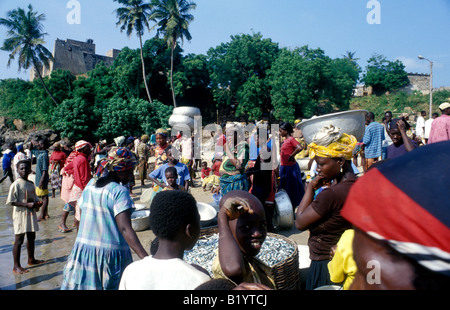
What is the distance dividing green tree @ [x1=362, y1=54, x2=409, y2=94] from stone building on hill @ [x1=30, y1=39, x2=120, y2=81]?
33.5m

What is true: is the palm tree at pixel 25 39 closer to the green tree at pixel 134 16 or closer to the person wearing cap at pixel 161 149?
the green tree at pixel 134 16

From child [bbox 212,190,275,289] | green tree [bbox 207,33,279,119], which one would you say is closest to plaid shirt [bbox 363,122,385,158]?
child [bbox 212,190,275,289]

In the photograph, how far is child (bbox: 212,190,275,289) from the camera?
1524 millimetres

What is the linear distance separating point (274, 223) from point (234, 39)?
94.3 ft

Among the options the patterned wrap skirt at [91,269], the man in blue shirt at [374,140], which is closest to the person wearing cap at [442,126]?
the man in blue shirt at [374,140]

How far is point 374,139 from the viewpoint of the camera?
→ 7.30 m

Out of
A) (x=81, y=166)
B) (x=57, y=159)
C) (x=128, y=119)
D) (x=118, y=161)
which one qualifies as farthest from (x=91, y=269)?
(x=128, y=119)

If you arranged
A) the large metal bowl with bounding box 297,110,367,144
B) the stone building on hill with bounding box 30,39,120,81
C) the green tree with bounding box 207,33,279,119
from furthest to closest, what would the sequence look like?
the stone building on hill with bounding box 30,39,120,81 → the green tree with bounding box 207,33,279,119 → the large metal bowl with bounding box 297,110,367,144

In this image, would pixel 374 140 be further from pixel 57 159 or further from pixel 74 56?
pixel 74 56

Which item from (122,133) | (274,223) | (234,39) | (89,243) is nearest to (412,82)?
(234,39)

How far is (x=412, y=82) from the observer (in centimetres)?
4169

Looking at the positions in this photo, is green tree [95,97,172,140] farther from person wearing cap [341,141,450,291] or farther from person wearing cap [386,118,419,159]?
person wearing cap [341,141,450,291]

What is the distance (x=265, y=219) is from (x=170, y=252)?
62 centimetres

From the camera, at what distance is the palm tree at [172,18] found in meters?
27.3
